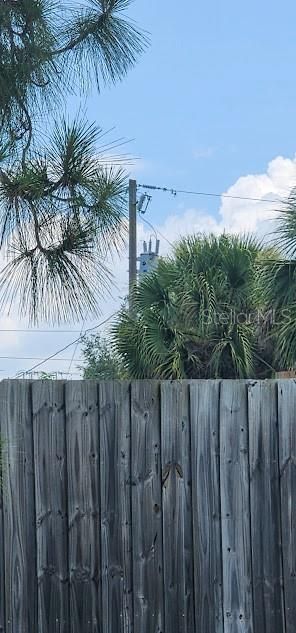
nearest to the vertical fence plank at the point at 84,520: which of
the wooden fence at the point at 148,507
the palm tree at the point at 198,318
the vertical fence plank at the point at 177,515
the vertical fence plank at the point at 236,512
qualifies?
the wooden fence at the point at 148,507

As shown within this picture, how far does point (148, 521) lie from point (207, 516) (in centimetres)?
26

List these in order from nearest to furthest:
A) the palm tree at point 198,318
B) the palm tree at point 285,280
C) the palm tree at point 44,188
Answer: the palm tree at point 44,188, the palm tree at point 285,280, the palm tree at point 198,318

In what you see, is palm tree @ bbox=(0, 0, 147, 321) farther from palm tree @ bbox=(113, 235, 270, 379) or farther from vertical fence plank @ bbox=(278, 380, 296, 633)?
palm tree @ bbox=(113, 235, 270, 379)

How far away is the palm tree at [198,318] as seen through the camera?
1126 centimetres

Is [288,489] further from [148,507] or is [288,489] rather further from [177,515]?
[148,507]

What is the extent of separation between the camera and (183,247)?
12.4 m

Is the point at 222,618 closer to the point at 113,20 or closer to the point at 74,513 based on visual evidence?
the point at 74,513

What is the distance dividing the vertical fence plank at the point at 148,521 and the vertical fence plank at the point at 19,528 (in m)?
0.47

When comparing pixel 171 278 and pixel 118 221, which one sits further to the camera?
pixel 171 278

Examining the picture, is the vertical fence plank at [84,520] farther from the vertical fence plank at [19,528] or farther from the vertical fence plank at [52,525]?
the vertical fence plank at [19,528]

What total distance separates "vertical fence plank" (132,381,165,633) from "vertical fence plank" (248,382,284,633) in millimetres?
405

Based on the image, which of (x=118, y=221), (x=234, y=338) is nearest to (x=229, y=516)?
(x=118, y=221)

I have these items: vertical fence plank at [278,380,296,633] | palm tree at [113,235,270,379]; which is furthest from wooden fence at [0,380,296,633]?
palm tree at [113,235,270,379]

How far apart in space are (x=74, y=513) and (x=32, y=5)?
2.11 metres
